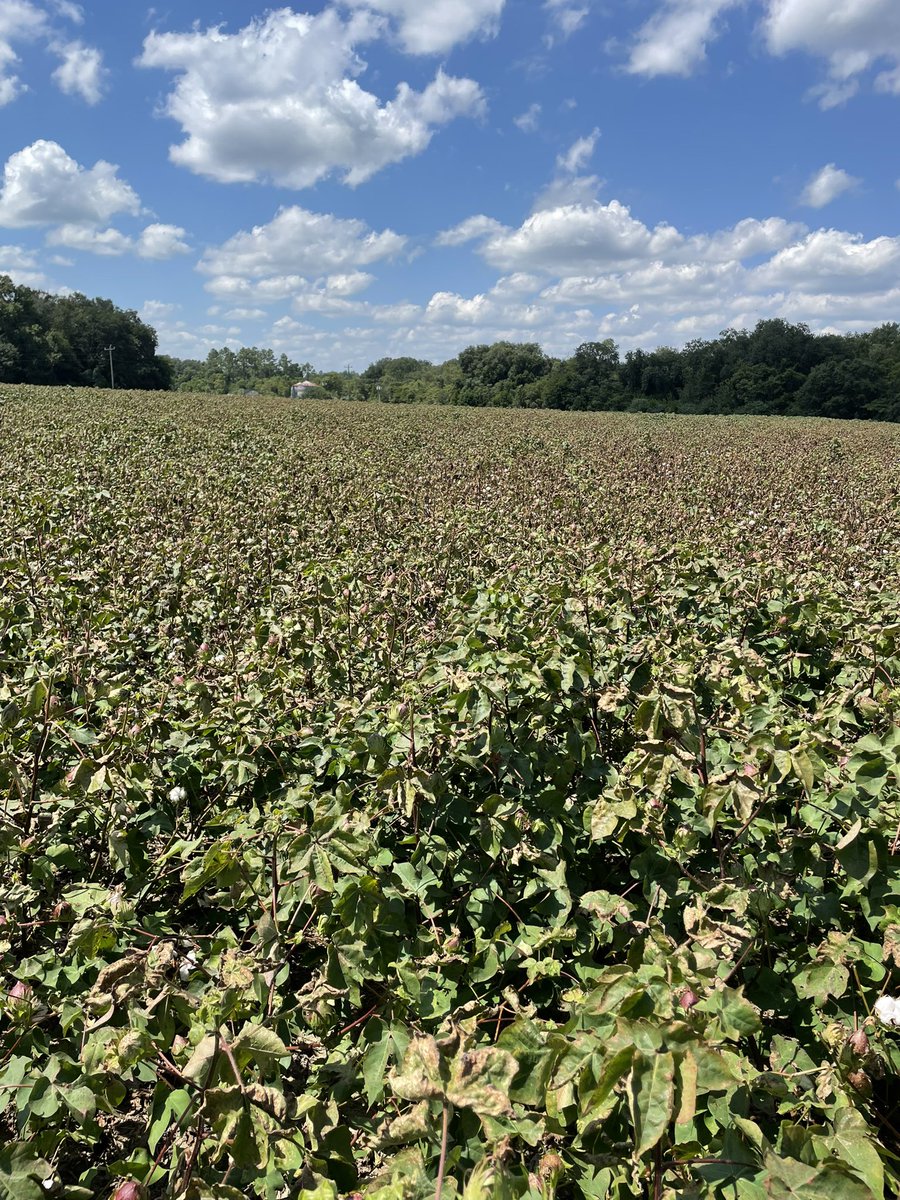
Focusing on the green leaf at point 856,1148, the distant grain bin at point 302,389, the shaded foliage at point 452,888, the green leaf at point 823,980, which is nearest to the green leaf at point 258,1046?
the shaded foliage at point 452,888

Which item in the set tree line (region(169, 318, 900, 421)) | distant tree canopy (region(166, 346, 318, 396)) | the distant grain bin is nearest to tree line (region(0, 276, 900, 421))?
tree line (region(169, 318, 900, 421))

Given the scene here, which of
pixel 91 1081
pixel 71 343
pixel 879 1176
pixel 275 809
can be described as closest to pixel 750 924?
pixel 879 1176

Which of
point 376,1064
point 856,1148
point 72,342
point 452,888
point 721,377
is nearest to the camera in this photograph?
point 856,1148

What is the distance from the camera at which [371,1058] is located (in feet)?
5.22

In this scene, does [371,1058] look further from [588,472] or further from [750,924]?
[588,472]

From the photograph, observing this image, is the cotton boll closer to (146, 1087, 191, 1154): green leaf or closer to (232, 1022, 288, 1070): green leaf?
(232, 1022, 288, 1070): green leaf

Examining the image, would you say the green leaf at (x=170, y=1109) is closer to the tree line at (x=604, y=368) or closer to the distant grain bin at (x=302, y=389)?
the tree line at (x=604, y=368)

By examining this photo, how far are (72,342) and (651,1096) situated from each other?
85454 mm

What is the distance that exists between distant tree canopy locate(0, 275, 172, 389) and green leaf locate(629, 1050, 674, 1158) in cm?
6818

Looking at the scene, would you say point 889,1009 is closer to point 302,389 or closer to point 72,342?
point 72,342

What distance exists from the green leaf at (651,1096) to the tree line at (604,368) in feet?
203

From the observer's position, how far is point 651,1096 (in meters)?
1.02

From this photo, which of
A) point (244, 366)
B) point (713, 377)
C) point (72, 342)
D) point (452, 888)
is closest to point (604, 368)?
point (713, 377)

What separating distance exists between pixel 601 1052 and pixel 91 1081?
100cm
